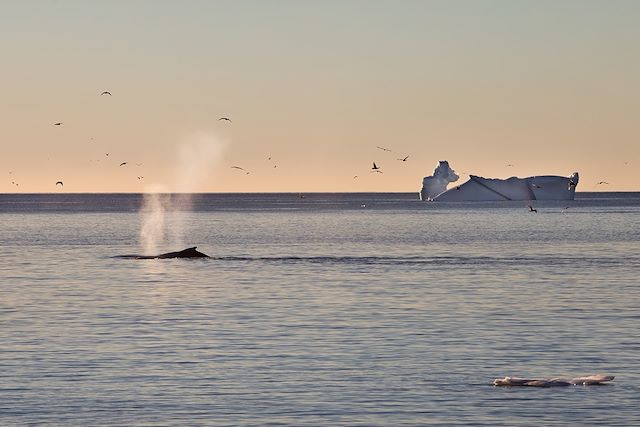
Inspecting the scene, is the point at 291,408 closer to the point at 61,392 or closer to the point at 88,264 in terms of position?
the point at 61,392

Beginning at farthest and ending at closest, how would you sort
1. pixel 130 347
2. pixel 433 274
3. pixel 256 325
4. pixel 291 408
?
pixel 433 274, pixel 256 325, pixel 130 347, pixel 291 408

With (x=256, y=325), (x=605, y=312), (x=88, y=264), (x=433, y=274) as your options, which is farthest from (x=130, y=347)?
(x=88, y=264)

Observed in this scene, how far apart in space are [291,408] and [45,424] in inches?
206

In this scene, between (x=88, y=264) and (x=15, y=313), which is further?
(x=88, y=264)

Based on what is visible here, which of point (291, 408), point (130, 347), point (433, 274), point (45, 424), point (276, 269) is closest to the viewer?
point (45, 424)

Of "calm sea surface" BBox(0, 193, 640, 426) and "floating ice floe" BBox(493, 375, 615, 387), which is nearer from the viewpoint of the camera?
"calm sea surface" BBox(0, 193, 640, 426)

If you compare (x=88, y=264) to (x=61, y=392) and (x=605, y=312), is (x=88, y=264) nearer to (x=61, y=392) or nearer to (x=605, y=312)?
(x=605, y=312)

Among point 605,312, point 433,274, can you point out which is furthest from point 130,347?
point 433,274

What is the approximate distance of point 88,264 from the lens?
8731 cm

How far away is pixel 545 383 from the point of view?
32094 mm

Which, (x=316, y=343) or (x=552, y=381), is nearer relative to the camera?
(x=552, y=381)

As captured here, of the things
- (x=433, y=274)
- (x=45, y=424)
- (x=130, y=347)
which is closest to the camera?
(x=45, y=424)

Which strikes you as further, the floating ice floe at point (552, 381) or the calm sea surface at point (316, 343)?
the floating ice floe at point (552, 381)

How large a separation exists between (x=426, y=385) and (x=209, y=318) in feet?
58.4
